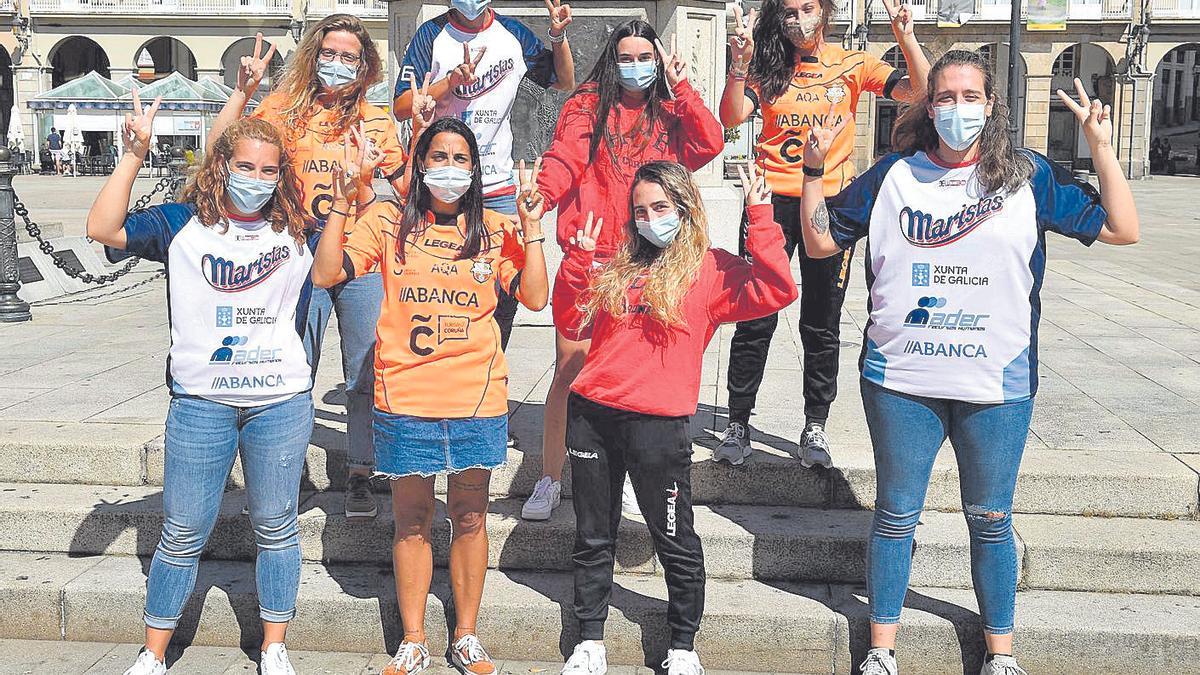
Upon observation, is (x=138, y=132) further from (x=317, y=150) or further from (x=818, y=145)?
(x=818, y=145)

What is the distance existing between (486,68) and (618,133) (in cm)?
85

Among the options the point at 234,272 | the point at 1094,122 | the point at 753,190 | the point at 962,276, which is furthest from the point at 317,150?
the point at 1094,122

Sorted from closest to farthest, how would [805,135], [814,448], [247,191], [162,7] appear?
[247,191] < [805,135] < [814,448] < [162,7]

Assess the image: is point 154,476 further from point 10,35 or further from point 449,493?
point 10,35

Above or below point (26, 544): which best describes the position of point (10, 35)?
above

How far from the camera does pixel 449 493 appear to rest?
4074 mm

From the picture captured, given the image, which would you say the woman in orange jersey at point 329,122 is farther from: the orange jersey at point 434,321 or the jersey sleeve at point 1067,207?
the jersey sleeve at point 1067,207

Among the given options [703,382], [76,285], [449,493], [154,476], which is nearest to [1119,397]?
[703,382]

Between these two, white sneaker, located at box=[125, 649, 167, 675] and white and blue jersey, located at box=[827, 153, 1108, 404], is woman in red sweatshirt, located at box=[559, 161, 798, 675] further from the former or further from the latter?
white sneaker, located at box=[125, 649, 167, 675]

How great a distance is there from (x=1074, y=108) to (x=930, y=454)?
3.78 feet

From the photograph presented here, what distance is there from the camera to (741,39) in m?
4.35

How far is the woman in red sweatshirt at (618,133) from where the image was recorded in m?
4.38

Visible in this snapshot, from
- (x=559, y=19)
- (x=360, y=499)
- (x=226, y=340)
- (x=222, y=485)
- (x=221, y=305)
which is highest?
(x=559, y=19)

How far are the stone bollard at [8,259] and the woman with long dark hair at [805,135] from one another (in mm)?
6543
